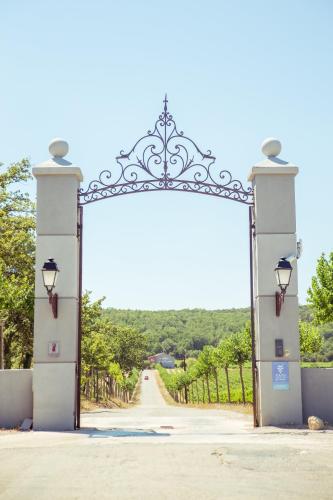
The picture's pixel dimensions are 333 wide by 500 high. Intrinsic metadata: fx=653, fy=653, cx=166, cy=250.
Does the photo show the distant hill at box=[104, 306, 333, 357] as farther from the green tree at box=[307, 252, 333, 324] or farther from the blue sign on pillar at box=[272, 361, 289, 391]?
the blue sign on pillar at box=[272, 361, 289, 391]

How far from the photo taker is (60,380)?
12.4 meters

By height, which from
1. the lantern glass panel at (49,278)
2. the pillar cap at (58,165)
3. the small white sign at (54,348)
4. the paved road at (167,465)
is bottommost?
the paved road at (167,465)

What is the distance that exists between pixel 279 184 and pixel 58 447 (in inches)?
268

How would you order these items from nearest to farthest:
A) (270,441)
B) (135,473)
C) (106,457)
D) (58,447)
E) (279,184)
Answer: (135,473) < (106,457) < (58,447) < (270,441) < (279,184)

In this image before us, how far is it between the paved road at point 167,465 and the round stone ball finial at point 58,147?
5.58 m

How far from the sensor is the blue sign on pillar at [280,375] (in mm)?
12523

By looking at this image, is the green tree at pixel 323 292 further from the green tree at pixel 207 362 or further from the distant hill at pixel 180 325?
the distant hill at pixel 180 325

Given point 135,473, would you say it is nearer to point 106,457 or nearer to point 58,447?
point 106,457

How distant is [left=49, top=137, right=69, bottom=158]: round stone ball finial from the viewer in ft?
43.8

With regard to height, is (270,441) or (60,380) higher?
(60,380)

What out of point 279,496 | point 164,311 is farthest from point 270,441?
→ point 164,311

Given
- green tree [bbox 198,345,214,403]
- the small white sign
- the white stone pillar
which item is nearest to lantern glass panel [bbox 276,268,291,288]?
the white stone pillar

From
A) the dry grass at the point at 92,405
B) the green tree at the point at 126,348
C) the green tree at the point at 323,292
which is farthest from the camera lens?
the green tree at the point at 126,348

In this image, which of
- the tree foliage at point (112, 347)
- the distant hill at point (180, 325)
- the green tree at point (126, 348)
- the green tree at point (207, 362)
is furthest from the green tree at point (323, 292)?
the distant hill at point (180, 325)
